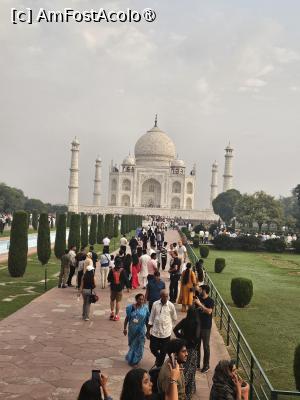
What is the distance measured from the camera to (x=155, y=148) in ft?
248

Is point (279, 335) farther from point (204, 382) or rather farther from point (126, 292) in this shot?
point (126, 292)

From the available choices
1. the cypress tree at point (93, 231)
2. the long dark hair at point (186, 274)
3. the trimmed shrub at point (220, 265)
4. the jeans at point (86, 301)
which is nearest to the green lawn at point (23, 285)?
the jeans at point (86, 301)

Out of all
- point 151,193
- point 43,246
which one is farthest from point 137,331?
point 151,193

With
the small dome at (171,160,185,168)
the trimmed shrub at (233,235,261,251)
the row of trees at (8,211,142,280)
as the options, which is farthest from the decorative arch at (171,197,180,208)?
the row of trees at (8,211,142,280)

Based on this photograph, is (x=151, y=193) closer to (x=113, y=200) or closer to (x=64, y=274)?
(x=113, y=200)

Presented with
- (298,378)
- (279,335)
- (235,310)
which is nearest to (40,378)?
(298,378)

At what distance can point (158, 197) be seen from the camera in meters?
74.1

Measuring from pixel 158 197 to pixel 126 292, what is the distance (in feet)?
206

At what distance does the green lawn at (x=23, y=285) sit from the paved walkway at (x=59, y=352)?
39 cm

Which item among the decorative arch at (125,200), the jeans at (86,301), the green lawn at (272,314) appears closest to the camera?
the green lawn at (272,314)

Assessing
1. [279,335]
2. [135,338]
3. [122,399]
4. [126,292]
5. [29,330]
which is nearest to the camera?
[122,399]

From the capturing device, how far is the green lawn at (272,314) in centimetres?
Answer: 668

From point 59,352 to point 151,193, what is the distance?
68.1m

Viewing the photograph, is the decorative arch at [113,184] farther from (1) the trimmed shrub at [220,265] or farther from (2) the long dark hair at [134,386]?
(2) the long dark hair at [134,386]
